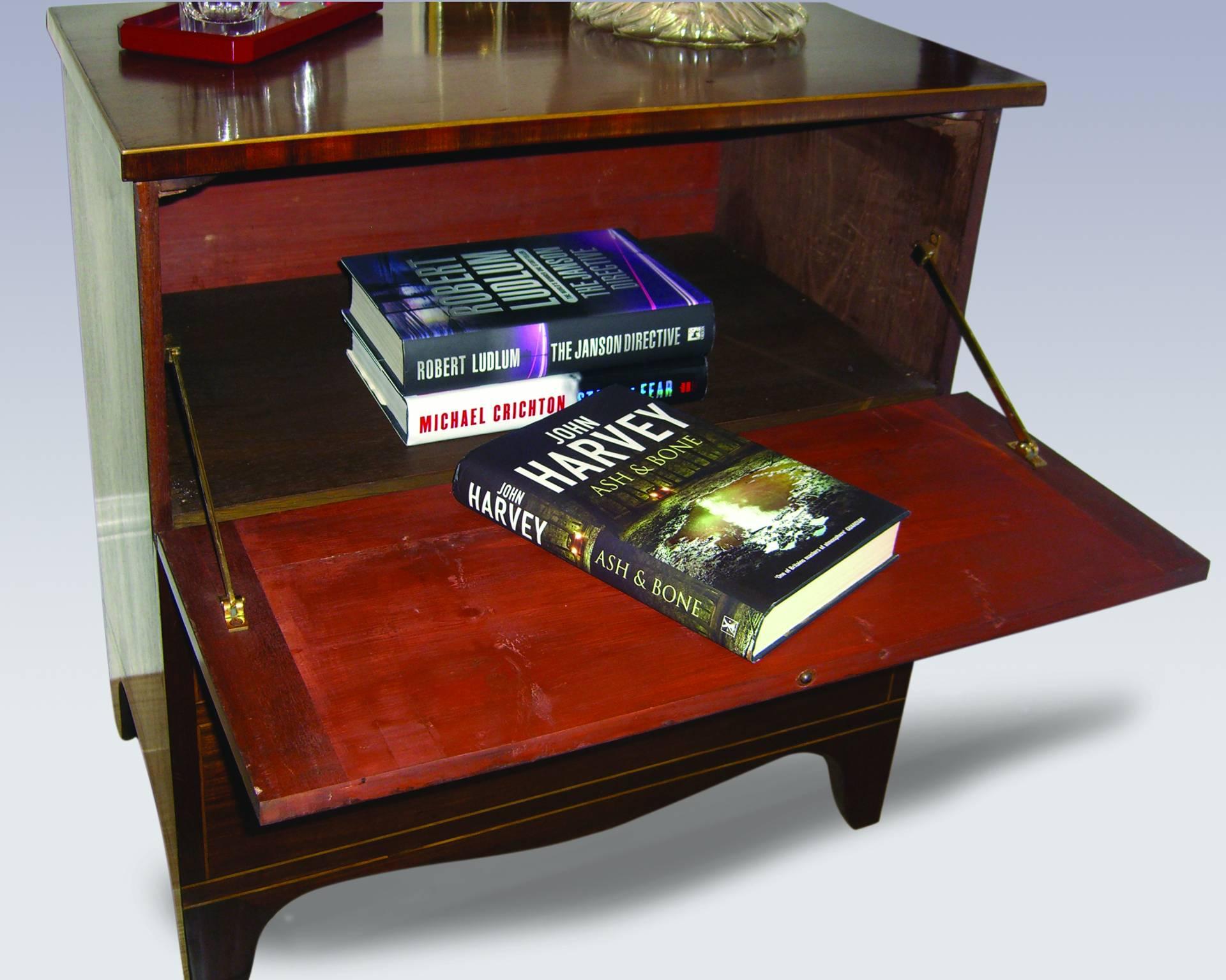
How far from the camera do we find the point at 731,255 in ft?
6.15

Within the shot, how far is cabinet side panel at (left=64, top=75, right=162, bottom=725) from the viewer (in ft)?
4.01

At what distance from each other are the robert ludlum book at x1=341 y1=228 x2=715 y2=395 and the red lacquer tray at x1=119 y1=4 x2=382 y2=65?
0.84 ft

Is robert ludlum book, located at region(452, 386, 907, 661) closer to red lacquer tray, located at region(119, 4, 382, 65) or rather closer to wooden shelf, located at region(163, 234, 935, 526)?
wooden shelf, located at region(163, 234, 935, 526)

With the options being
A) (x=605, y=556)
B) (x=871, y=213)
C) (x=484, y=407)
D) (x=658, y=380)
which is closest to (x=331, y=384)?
(x=484, y=407)

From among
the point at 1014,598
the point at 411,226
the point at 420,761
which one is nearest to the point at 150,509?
the point at 420,761

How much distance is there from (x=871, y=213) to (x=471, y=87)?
20.4 inches

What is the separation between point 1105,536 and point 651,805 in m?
0.72

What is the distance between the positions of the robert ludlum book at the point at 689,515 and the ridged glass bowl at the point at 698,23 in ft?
1.33

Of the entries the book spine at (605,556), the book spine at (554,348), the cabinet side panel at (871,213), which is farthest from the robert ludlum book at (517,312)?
the cabinet side panel at (871,213)

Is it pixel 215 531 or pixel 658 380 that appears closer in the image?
pixel 215 531

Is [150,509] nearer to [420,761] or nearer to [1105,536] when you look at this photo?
[420,761]

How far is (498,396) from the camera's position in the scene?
4.75 ft

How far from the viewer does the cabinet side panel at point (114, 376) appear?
122 cm

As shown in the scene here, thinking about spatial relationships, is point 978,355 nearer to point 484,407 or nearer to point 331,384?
point 484,407
